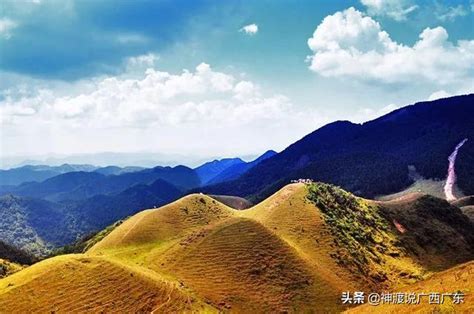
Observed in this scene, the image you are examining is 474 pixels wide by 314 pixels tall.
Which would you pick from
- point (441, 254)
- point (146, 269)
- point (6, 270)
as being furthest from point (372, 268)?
point (6, 270)

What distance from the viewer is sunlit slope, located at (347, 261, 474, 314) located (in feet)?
95.8

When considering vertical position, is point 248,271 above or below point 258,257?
below

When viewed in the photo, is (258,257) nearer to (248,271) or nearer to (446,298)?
(248,271)

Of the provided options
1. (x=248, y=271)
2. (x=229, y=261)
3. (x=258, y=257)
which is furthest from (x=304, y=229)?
(x=229, y=261)

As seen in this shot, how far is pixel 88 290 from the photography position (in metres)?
61.2

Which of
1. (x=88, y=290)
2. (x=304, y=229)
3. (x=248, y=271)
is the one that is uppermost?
(x=304, y=229)

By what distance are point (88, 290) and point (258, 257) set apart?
98.6ft

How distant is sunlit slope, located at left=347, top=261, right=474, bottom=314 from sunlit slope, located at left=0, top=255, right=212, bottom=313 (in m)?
31.2

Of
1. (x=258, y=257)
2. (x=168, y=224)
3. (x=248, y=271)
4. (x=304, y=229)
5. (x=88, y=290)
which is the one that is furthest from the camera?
(x=168, y=224)

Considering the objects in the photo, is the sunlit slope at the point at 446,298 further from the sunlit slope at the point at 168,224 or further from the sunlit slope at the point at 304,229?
the sunlit slope at the point at 168,224

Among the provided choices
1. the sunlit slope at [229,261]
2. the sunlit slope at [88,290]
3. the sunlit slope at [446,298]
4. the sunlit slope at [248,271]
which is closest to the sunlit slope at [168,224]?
the sunlit slope at [229,261]

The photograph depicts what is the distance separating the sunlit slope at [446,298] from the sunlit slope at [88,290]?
102ft

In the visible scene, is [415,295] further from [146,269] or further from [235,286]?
[146,269]

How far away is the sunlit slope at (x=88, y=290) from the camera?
2266 inches
